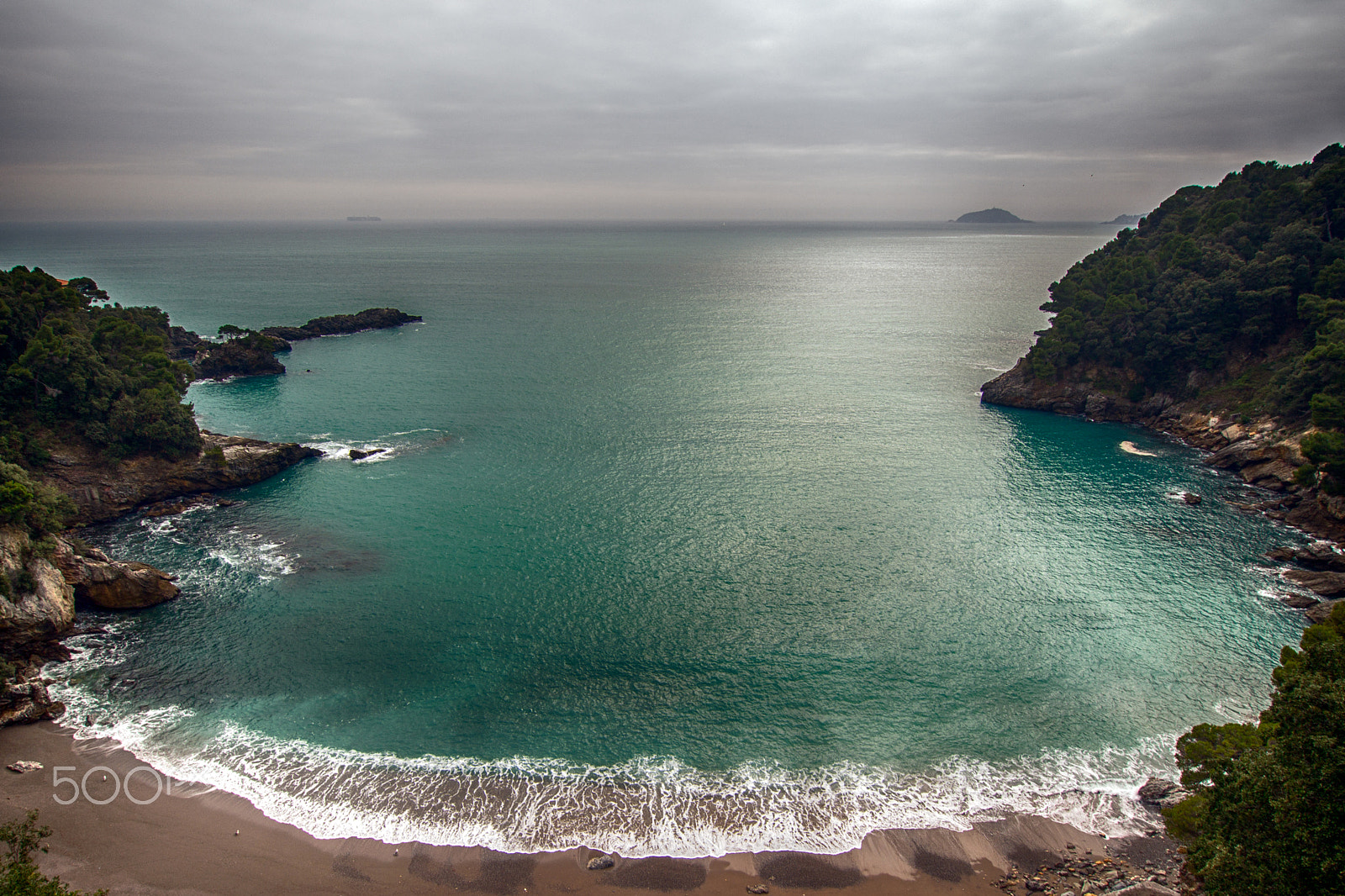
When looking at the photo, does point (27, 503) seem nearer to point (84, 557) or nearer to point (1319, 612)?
point (84, 557)

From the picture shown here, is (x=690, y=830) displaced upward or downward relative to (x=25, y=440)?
downward

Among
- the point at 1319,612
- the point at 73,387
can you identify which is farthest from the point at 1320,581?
the point at 73,387

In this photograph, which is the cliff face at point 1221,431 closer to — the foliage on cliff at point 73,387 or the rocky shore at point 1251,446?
the rocky shore at point 1251,446

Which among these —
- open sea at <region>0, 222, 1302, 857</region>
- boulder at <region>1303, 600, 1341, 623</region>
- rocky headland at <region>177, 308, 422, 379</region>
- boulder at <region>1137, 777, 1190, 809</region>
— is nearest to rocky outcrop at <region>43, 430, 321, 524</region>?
open sea at <region>0, 222, 1302, 857</region>

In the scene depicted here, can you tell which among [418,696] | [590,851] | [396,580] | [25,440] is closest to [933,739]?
[590,851]

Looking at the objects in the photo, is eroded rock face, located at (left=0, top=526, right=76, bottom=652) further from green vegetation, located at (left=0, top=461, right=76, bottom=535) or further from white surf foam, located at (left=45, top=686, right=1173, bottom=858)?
white surf foam, located at (left=45, top=686, right=1173, bottom=858)

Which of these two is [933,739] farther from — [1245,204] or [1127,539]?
[1245,204]
